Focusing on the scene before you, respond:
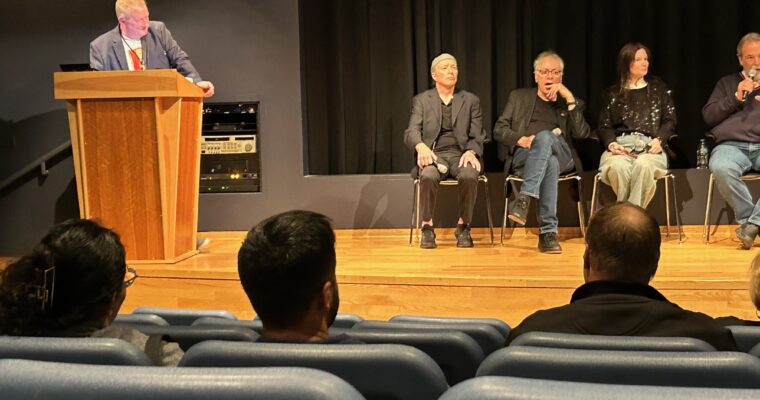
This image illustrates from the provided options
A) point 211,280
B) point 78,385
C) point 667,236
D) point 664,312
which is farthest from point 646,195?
point 78,385

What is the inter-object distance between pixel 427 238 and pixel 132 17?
221 cm

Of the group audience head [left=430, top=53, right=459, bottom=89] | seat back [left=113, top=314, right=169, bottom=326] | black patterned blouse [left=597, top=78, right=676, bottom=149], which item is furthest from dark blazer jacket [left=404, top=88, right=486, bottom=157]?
seat back [left=113, top=314, right=169, bottom=326]

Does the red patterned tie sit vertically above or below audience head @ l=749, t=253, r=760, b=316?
above

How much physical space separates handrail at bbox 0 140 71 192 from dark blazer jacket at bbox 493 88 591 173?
10.6ft

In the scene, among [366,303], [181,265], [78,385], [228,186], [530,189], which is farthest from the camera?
[228,186]

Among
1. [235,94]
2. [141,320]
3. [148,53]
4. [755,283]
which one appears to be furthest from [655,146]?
[141,320]

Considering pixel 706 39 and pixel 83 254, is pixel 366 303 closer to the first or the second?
pixel 83 254

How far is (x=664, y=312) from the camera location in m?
1.47

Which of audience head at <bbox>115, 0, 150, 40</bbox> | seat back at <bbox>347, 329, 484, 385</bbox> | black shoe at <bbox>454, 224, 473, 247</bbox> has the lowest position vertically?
black shoe at <bbox>454, 224, 473, 247</bbox>

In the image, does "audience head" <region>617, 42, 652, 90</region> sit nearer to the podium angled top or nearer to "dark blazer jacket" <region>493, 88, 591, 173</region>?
"dark blazer jacket" <region>493, 88, 591, 173</region>

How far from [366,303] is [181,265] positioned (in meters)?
1.07

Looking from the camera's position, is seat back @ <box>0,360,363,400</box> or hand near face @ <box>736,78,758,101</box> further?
hand near face @ <box>736,78,758,101</box>

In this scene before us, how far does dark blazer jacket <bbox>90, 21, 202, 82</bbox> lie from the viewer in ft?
14.0

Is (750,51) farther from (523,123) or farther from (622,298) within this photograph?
(622,298)
